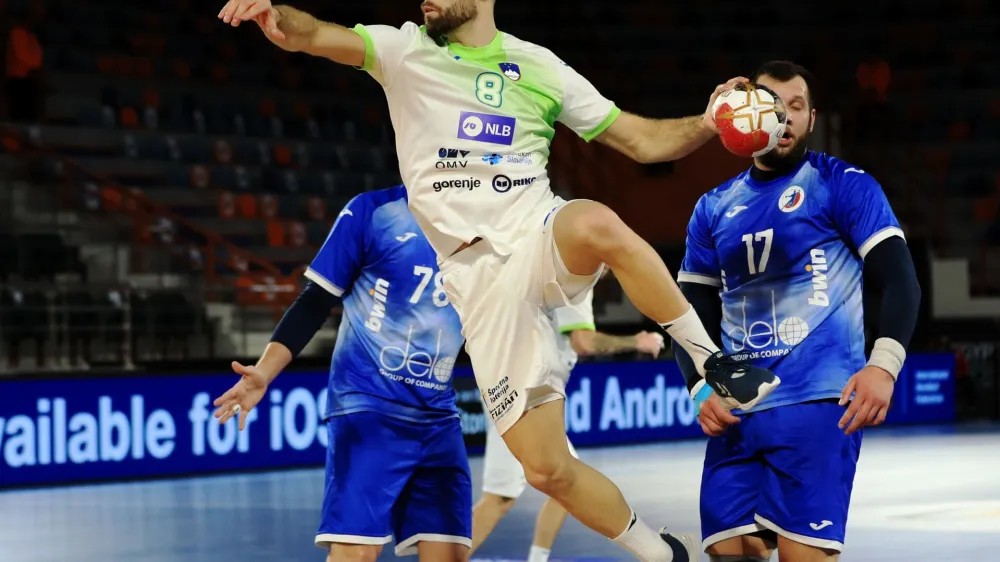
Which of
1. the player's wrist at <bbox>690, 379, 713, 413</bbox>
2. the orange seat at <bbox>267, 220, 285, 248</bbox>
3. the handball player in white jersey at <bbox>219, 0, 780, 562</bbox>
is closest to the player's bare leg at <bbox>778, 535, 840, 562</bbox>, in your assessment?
the handball player in white jersey at <bbox>219, 0, 780, 562</bbox>

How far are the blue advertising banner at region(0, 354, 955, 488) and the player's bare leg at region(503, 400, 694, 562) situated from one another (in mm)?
8304

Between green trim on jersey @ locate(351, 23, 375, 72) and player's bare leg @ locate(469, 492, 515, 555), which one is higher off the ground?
green trim on jersey @ locate(351, 23, 375, 72)

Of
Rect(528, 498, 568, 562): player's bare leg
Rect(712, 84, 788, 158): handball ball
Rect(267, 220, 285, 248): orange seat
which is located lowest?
Rect(528, 498, 568, 562): player's bare leg

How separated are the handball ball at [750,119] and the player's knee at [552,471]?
1.10 meters

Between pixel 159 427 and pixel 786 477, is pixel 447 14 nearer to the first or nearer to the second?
pixel 786 477

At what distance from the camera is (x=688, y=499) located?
35.4 ft

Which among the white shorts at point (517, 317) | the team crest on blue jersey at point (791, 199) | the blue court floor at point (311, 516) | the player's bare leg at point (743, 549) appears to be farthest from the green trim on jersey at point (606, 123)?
the blue court floor at point (311, 516)

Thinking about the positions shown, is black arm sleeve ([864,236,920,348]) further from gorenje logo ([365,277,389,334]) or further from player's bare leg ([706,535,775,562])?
gorenje logo ([365,277,389,334])

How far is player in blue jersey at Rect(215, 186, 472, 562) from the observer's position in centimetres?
499

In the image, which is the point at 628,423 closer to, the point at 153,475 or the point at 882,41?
the point at 153,475

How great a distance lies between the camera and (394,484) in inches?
198

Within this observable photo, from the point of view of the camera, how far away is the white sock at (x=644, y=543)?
446cm

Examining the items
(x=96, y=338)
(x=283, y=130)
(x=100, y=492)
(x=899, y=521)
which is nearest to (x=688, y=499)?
(x=899, y=521)

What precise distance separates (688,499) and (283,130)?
1102 centimetres
